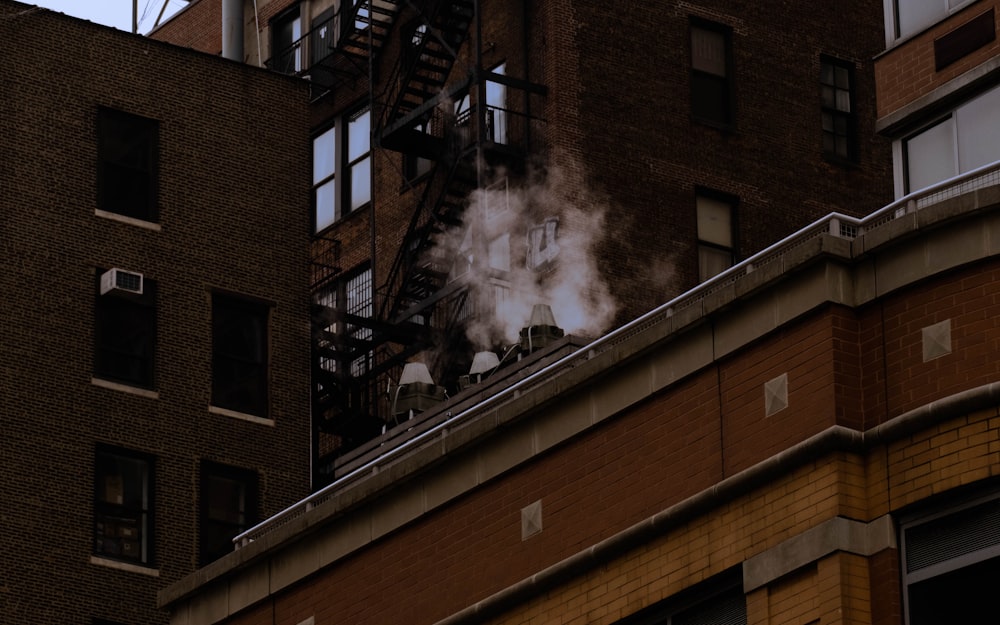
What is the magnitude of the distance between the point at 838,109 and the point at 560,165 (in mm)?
7859

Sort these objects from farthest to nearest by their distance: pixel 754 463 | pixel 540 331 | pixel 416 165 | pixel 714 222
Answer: pixel 416 165 → pixel 714 222 → pixel 540 331 → pixel 754 463

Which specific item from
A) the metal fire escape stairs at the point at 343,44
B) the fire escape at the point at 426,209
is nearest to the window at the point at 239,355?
the fire escape at the point at 426,209

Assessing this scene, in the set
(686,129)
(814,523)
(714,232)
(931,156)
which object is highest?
(686,129)

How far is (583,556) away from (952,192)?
207 inches

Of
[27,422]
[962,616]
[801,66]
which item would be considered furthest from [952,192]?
[801,66]

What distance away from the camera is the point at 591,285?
164 ft

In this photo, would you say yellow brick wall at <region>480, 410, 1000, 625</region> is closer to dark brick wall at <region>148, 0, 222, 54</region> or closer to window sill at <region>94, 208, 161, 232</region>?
window sill at <region>94, 208, 161, 232</region>

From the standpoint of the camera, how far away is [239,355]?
4738cm

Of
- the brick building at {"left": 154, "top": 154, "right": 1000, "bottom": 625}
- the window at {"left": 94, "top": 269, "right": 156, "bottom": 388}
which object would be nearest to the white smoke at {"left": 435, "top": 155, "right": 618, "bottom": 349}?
the window at {"left": 94, "top": 269, "right": 156, "bottom": 388}

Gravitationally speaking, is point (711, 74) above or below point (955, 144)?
above

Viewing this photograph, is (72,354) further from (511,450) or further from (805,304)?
(805,304)

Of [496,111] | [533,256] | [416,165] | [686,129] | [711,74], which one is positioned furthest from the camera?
[416,165]

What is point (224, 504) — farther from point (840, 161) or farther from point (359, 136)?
point (840, 161)

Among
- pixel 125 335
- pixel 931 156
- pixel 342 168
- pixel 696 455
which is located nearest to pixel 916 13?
pixel 931 156
